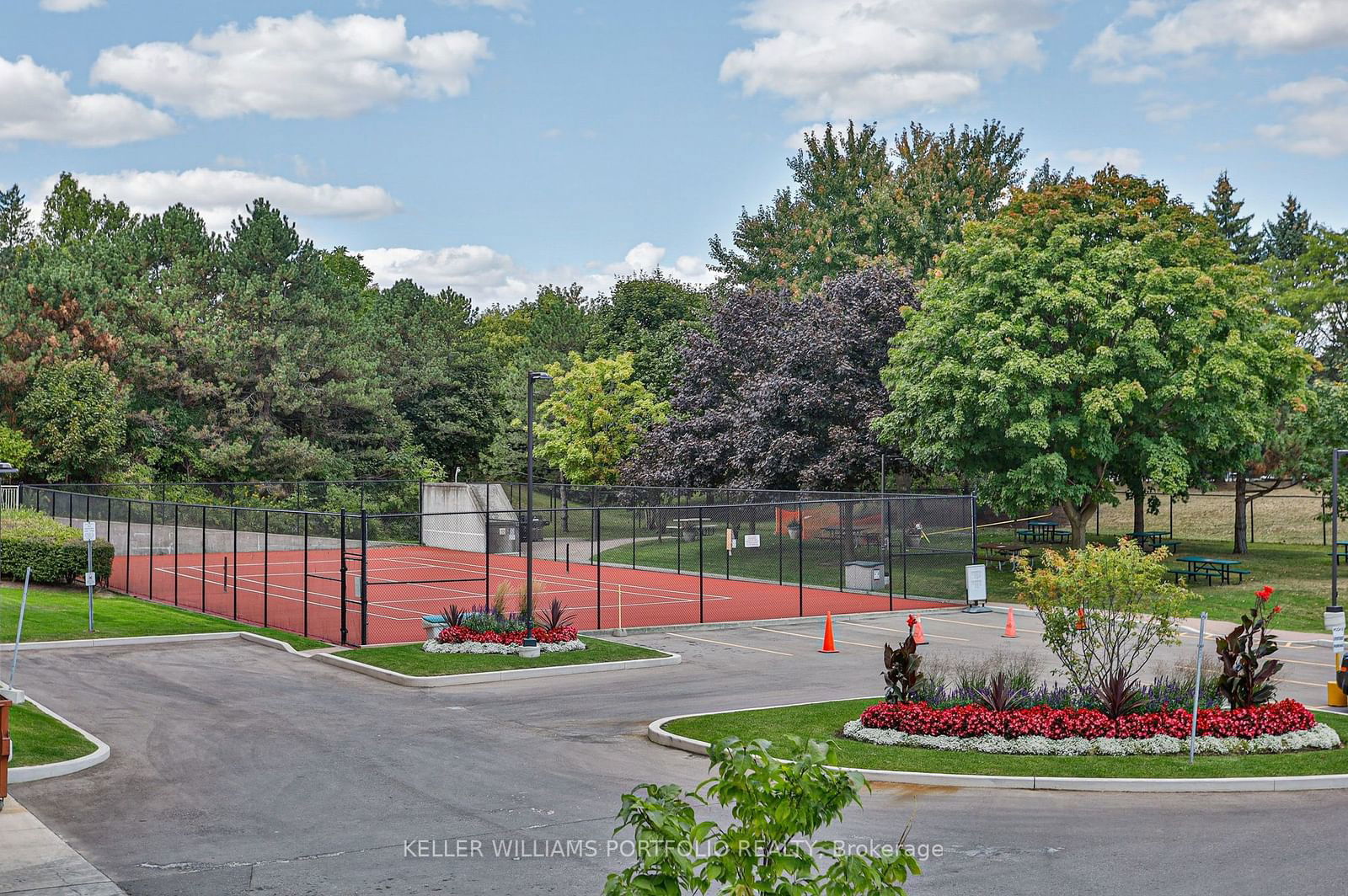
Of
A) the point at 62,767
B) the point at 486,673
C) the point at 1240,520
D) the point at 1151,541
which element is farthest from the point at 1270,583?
the point at 62,767

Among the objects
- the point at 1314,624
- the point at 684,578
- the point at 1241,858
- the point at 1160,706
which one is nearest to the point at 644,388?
the point at 684,578

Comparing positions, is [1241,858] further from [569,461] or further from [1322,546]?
[569,461]

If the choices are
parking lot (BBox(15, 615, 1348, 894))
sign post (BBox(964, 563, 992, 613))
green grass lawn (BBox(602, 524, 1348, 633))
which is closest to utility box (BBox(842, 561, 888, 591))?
green grass lawn (BBox(602, 524, 1348, 633))

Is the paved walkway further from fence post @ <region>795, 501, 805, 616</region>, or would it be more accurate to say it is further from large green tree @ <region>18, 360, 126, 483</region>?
large green tree @ <region>18, 360, 126, 483</region>

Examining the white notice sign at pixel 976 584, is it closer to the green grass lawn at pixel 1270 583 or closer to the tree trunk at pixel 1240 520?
the green grass lawn at pixel 1270 583

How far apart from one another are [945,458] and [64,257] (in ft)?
164

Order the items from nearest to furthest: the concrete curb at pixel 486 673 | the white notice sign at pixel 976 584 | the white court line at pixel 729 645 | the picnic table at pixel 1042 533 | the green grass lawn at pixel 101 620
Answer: the concrete curb at pixel 486 673
the white court line at pixel 729 645
the green grass lawn at pixel 101 620
the white notice sign at pixel 976 584
the picnic table at pixel 1042 533

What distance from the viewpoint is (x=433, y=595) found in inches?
1657

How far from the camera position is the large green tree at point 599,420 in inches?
2452

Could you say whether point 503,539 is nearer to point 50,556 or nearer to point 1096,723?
point 50,556

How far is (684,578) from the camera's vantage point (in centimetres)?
4469

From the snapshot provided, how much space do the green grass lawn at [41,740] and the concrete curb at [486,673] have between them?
22.0 feet

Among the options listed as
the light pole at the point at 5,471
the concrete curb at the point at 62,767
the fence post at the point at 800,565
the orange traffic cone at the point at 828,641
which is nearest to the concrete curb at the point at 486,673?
the orange traffic cone at the point at 828,641

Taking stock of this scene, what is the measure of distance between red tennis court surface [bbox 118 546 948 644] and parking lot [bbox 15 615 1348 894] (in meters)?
7.80
